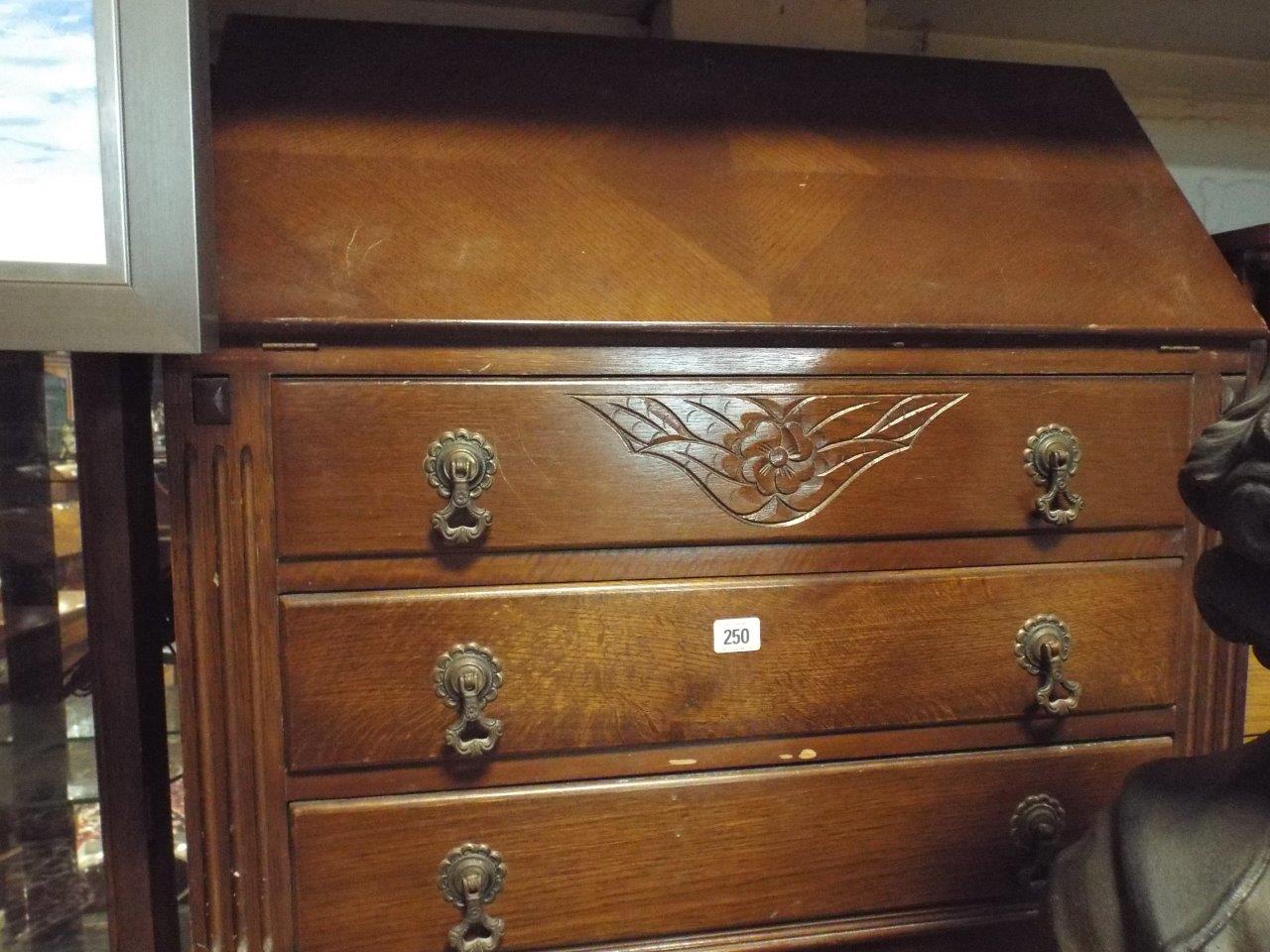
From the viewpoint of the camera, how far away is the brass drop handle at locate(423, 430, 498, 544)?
87cm

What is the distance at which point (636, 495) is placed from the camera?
3.03 ft

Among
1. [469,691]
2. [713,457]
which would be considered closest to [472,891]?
[469,691]

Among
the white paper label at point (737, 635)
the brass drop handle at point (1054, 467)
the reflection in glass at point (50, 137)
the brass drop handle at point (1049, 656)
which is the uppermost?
the reflection in glass at point (50, 137)

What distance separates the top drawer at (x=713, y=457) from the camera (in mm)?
870

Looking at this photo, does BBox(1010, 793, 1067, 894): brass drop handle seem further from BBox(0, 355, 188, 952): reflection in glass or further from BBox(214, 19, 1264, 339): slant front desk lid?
BBox(0, 355, 188, 952): reflection in glass

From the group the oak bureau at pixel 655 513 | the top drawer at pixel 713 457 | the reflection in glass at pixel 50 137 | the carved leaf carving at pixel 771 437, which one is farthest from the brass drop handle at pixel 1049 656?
the reflection in glass at pixel 50 137

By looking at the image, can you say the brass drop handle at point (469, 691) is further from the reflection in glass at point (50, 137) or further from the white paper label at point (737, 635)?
the reflection in glass at point (50, 137)

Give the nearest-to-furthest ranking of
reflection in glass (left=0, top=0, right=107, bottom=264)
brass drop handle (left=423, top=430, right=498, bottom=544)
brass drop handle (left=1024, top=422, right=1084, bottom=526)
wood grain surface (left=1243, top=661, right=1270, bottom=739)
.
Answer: reflection in glass (left=0, top=0, right=107, bottom=264) → brass drop handle (left=423, top=430, right=498, bottom=544) → brass drop handle (left=1024, top=422, right=1084, bottom=526) → wood grain surface (left=1243, top=661, right=1270, bottom=739)

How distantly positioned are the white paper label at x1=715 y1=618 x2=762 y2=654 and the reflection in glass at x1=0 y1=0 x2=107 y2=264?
65cm

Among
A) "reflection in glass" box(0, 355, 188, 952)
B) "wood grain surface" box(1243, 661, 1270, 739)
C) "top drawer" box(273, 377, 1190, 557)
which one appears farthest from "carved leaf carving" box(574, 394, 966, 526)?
"wood grain surface" box(1243, 661, 1270, 739)

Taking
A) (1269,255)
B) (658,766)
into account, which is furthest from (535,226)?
(1269,255)

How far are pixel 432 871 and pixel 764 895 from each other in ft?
1.17

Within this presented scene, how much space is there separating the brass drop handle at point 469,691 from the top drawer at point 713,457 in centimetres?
11

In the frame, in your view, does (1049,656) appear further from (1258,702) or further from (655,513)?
(1258,702)
